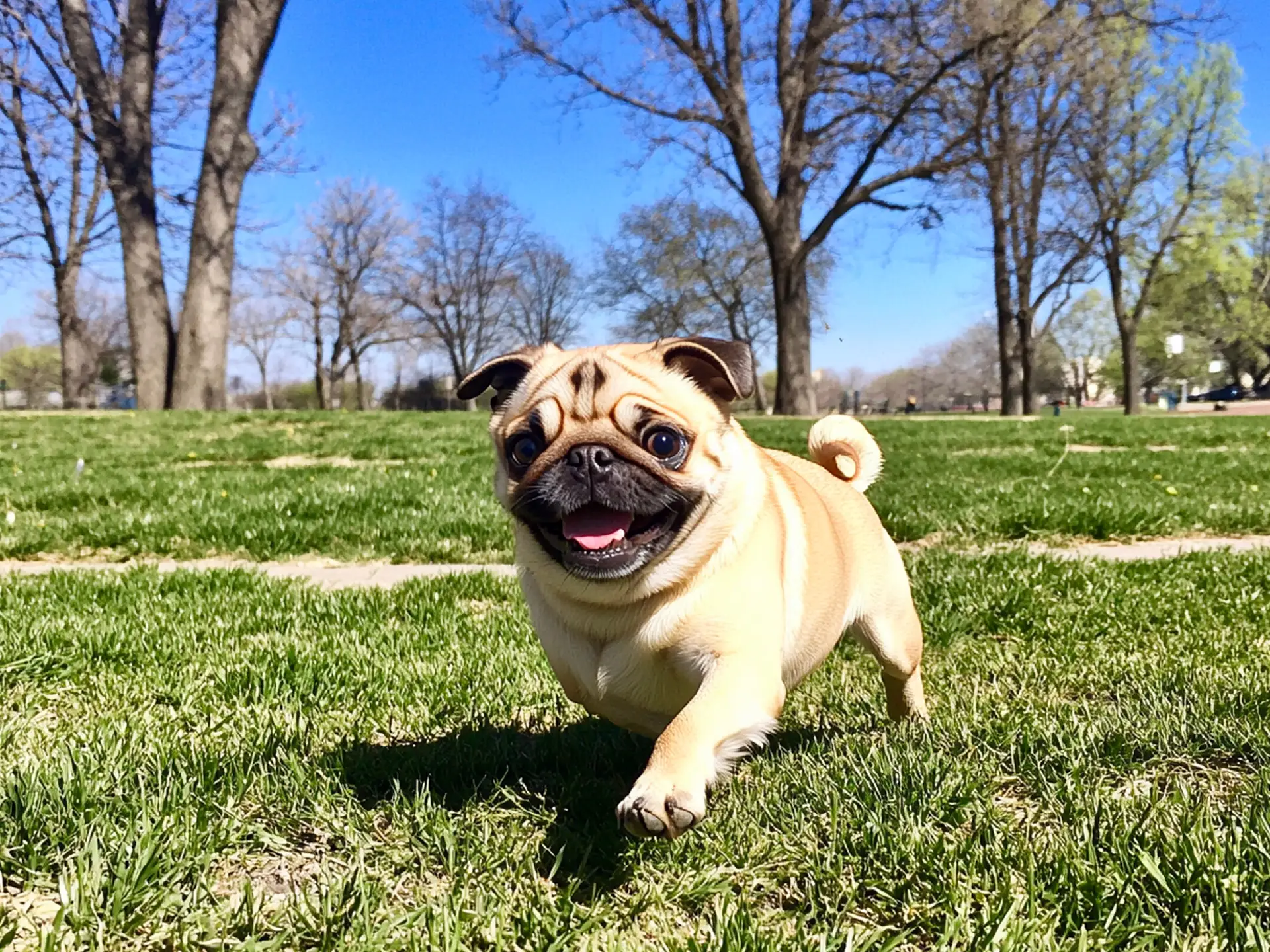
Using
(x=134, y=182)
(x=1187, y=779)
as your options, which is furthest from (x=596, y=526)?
(x=134, y=182)

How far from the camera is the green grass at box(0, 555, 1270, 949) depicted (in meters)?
1.84

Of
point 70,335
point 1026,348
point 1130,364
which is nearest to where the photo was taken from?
point 70,335

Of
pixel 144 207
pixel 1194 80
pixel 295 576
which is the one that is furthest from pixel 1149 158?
pixel 295 576

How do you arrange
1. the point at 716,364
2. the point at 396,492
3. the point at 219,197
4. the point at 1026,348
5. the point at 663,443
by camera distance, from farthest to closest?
the point at 1026,348 < the point at 219,197 < the point at 396,492 < the point at 716,364 < the point at 663,443

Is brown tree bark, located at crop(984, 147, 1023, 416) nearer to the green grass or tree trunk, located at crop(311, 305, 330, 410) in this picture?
the green grass

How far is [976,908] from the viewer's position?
1.87m

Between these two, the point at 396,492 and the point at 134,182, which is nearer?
the point at 396,492

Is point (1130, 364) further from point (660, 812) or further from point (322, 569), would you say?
point (660, 812)

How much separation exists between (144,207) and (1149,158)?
32.5 meters

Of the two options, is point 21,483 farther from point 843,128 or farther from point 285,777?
point 843,128

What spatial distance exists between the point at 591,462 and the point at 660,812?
0.80 m

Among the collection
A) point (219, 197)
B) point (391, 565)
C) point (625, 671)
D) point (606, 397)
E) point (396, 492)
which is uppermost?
point (219, 197)

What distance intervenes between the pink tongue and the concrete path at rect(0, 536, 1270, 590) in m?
3.25

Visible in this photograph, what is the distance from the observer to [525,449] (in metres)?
2.23
